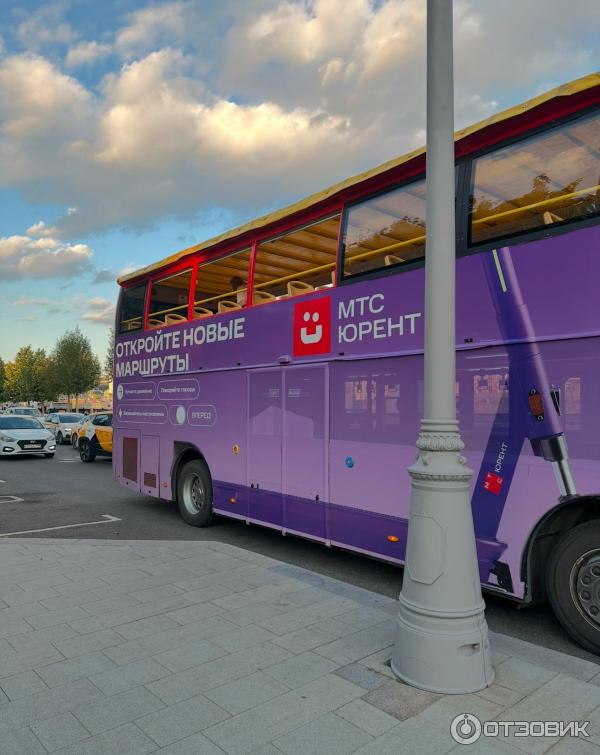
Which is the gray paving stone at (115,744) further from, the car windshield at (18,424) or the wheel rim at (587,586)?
the car windshield at (18,424)

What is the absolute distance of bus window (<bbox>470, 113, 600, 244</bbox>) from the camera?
409 cm

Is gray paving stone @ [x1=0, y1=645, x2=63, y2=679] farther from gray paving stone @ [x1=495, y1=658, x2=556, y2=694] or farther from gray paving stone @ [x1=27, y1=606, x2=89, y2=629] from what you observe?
gray paving stone @ [x1=495, y1=658, x2=556, y2=694]

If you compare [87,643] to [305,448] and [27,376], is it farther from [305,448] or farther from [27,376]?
[27,376]

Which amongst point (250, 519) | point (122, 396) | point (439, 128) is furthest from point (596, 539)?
point (122, 396)

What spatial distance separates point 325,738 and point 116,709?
1.20m

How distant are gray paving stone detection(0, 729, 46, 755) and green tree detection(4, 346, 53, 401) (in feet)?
237

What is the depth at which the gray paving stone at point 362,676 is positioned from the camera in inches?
132

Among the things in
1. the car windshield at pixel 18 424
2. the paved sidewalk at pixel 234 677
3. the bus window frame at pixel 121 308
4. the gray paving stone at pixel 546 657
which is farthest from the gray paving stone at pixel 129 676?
the car windshield at pixel 18 424

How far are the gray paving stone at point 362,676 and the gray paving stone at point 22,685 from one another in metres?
1.84

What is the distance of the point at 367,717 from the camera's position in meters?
2.99

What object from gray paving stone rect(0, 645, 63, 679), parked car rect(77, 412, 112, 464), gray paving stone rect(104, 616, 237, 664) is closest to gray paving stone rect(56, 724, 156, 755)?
gray paving stone rect(104, 616, 237, 664)

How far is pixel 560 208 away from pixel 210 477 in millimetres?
5724

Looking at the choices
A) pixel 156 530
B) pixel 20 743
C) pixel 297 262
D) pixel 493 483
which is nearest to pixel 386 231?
pixel 297 262

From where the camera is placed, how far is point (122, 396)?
10164 millimetres
